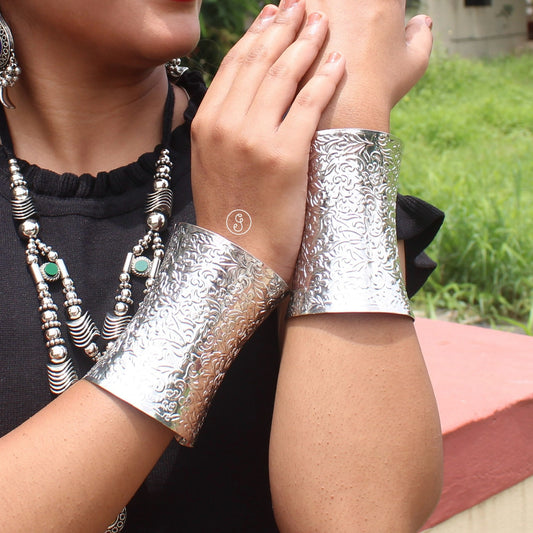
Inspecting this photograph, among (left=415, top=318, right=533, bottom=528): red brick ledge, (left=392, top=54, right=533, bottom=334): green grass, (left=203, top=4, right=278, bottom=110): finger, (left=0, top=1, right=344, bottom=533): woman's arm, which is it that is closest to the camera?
(left=0, top=1, right=344, bottom=533): woman's arm

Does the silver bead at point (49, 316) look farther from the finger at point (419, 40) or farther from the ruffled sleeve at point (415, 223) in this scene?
the finger at point (419, 40)

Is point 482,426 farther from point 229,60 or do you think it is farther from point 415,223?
point 229,60

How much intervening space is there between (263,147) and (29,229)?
15.1 inches

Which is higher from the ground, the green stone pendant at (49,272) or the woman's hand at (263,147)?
the woman's hand at (263,147)

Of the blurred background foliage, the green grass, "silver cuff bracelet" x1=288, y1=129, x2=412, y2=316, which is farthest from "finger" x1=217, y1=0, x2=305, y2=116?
the green grass

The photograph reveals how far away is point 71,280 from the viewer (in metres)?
1.15

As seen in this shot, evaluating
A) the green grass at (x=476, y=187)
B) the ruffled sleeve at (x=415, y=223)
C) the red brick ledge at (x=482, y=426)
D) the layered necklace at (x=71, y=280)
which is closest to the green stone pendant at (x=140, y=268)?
the layered necklace at (x=71, y=280)

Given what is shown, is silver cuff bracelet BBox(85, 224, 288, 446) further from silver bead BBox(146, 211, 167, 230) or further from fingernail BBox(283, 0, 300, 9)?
fingernail BBox(283, 0, 300, 9)

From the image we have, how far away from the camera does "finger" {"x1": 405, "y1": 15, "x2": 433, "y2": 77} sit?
1.14 m

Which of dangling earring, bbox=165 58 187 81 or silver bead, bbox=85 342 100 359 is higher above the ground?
dangling earring, bbox=165 58 187 81

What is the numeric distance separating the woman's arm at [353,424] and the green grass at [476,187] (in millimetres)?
2073

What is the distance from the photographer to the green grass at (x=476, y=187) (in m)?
3.50

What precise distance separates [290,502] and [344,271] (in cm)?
29

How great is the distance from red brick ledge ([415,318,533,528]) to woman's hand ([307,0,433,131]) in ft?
2.37
